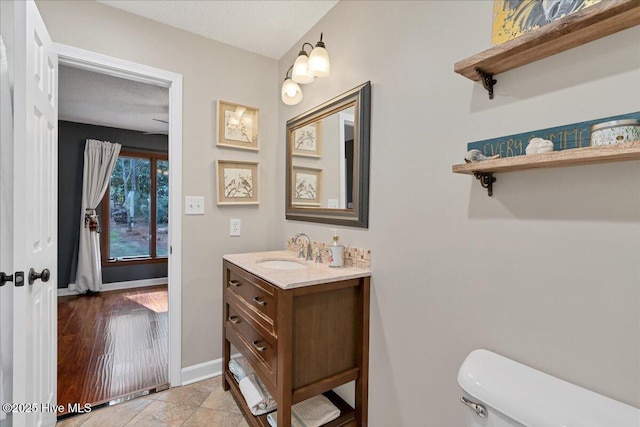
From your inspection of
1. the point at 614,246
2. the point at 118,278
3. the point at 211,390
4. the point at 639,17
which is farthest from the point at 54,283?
the point at 118,278

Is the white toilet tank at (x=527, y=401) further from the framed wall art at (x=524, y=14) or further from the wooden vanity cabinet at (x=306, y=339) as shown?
the framed wall art at (x=524, y=14)

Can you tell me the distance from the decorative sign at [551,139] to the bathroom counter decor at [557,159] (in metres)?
0.06

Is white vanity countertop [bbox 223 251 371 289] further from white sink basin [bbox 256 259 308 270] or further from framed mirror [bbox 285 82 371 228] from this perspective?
framed mirror [bbox 285 82 371 228]

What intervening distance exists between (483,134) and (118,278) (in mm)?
5168

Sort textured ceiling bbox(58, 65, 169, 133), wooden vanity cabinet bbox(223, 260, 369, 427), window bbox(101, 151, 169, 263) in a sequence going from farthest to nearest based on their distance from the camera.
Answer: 1. window bbox(101, 151, 169, 263)
2. textured ceiling bbox(58, 65, 169, 133)
3. wooden vanity cabinet bbox(223, 260, 369, 427)

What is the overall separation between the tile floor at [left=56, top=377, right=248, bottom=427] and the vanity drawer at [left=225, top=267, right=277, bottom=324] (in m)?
0.71

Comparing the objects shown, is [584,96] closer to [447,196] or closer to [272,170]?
[447,196]

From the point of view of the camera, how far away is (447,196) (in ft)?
3.89

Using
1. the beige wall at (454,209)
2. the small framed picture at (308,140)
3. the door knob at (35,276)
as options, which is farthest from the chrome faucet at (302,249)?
the door knob at (35,276)

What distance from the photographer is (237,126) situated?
223 centimetres

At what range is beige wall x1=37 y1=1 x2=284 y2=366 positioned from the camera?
6.28 feet

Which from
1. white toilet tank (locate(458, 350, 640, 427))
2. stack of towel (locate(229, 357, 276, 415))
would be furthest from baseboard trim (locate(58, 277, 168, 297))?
white toilet tank (locate(458, 350, 640, 427))

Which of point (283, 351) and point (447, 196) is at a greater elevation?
point (447, 196)

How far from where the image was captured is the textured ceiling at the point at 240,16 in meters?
1.78
